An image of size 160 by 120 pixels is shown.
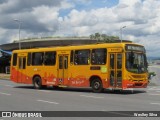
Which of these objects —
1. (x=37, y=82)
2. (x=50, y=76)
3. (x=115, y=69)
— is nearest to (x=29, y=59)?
(x=37, y=82)

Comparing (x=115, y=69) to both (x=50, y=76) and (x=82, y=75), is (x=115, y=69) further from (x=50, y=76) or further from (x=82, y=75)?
(x=50, y=76)

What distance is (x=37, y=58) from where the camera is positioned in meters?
28.6

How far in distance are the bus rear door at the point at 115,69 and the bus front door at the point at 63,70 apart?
3.92 m

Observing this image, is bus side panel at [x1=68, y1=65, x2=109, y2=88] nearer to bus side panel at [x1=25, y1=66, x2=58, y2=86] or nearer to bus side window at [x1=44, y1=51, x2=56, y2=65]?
bus side panel at [x1=25, y1=66, x2=58, y2=86]

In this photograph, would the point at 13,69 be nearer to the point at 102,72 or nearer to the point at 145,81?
the point at 102,72

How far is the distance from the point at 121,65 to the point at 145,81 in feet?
6.25

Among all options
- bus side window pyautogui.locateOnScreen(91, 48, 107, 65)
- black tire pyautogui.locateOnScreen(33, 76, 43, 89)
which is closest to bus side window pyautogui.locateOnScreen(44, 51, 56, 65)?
black tire pyautogui.locateOnScreen(33, 76, 43, 89)

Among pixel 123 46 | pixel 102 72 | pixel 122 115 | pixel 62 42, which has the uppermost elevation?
pixel 62 42

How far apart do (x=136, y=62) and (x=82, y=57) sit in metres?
3.67

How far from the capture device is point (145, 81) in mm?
23688

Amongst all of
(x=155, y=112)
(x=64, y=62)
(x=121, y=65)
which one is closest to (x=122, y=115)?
(x=155, y=112)

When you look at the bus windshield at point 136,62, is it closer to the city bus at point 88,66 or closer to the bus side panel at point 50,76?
the city bus at point 88,66

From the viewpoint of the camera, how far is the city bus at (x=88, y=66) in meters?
23.0

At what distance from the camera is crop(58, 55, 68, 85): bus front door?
26.4m
